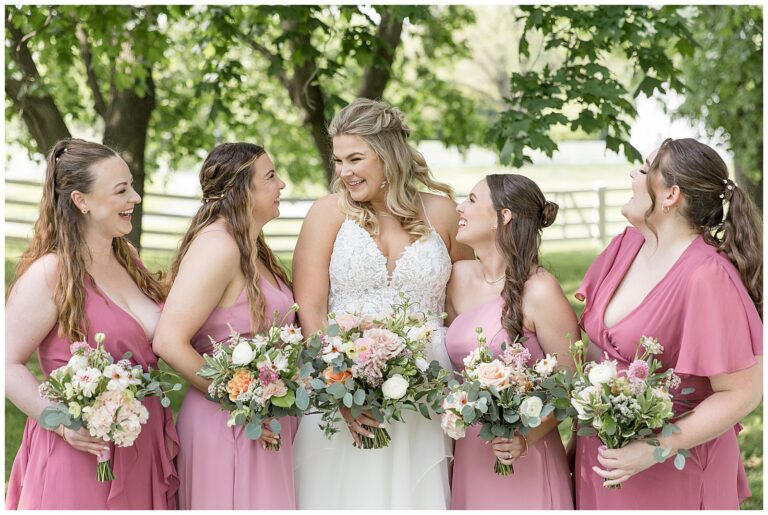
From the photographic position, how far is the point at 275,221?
57.4ft

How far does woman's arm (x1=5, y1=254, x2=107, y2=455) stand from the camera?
3771 millimetres

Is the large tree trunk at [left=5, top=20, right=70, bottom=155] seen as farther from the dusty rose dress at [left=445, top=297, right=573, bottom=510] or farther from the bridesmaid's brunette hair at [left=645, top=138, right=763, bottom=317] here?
the bridesmaid's brunette hair at [left=645, top=138, right=763, bottom=317]

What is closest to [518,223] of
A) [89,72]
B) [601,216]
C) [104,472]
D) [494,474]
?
[494,474]

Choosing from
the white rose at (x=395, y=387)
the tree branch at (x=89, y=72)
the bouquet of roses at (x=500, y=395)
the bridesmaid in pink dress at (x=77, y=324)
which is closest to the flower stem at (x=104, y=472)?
the bridesmaid in pink dress at (x=77, y=324)

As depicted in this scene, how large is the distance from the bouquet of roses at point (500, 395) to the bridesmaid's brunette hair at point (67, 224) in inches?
66.2

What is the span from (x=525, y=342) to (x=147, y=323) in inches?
70.2

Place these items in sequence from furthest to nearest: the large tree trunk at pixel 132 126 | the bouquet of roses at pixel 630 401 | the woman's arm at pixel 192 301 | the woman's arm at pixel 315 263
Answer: the large tree trunk at pixel 132 126 → the woman's arm at pixel 315 263 → the woman's arm at pixel 192 301 → the bouquet of roses at pixel 630 401

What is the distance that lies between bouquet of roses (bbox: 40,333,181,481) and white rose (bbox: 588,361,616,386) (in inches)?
68.2

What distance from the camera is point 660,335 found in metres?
3.77

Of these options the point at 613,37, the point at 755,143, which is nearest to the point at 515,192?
the point at 613,37

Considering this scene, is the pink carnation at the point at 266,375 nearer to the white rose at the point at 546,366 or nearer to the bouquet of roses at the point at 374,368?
the bouquet of roses at the point at 374,368

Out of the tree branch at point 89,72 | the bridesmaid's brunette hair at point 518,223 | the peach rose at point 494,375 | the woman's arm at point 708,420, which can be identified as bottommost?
the woman's arm at point 708,420

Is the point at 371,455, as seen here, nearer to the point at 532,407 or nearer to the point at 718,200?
the point at 532,407

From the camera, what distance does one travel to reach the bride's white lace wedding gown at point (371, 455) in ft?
14.1
